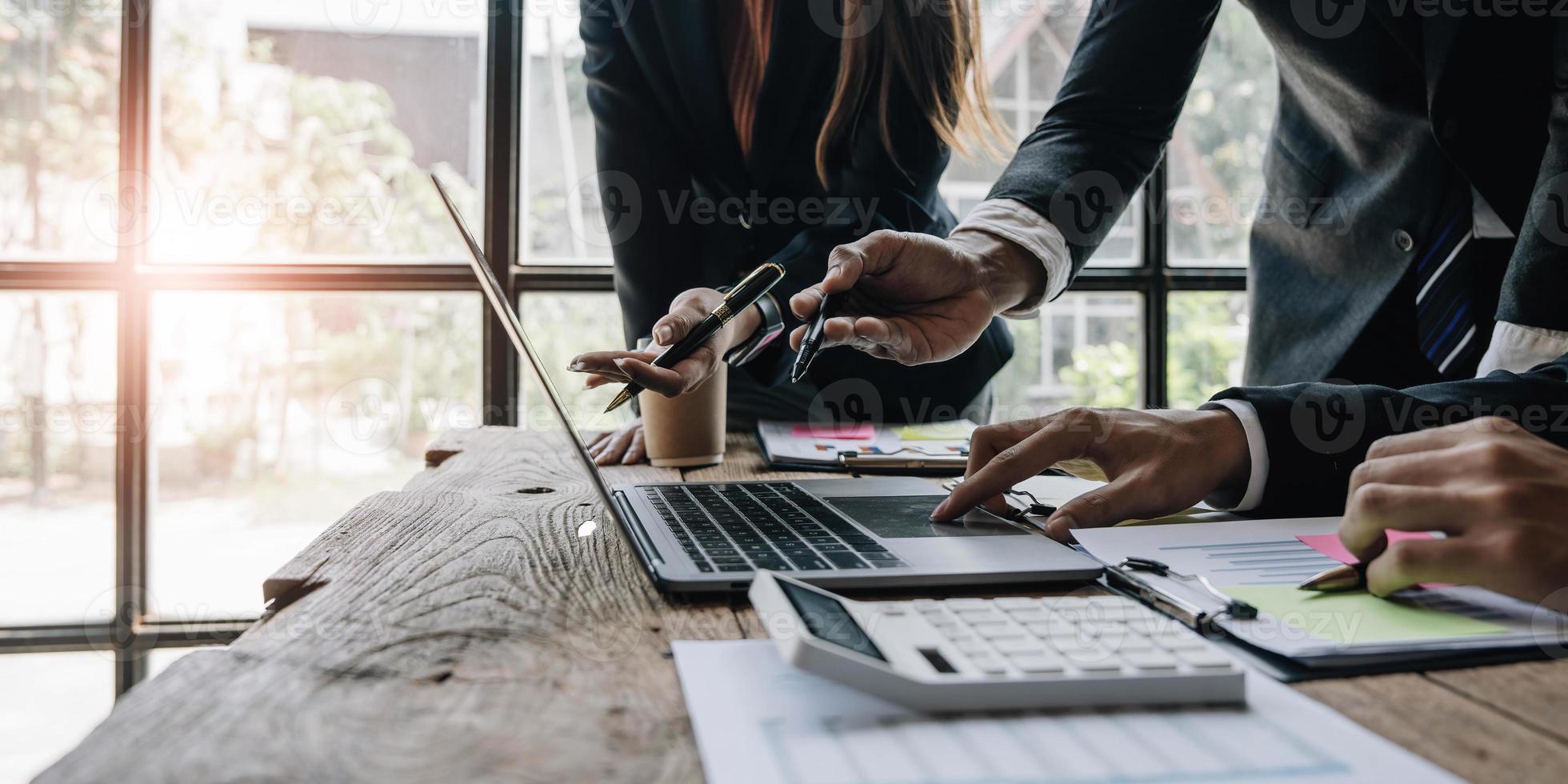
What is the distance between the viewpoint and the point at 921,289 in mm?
1212

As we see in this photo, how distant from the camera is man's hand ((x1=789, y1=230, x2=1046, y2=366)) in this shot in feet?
3.58

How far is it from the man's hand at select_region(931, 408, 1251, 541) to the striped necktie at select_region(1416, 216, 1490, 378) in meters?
0.68

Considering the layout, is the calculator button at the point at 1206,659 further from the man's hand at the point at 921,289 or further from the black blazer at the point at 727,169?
the black blazer at the point at 727,169

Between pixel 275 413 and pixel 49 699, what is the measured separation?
35.2 inches

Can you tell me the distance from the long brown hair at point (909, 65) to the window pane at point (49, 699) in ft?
7.60

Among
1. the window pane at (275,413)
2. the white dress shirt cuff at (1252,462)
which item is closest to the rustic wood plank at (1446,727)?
the white dress shirt cuff at (1252,462)

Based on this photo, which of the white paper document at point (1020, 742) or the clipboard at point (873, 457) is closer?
the white paper document at point (1020, 742)

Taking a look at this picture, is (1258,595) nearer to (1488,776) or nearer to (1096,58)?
(1488,776)

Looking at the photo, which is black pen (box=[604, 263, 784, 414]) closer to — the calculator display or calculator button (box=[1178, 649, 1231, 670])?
the calculator display

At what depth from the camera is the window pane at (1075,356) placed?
2959 mm

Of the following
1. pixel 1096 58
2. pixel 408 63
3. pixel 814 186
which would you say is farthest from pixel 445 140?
pixel 1096 58

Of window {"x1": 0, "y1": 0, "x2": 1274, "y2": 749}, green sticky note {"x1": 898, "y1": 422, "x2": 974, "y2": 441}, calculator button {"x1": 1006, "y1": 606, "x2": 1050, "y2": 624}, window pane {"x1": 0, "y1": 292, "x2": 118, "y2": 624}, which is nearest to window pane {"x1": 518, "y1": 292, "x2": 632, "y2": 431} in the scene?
window {"x1": 0, "y1": 0, "x2": 1274, "y2": 749}

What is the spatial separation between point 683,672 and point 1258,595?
0.36 meters

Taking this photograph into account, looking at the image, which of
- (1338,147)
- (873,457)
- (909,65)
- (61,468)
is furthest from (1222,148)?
(61,468)
